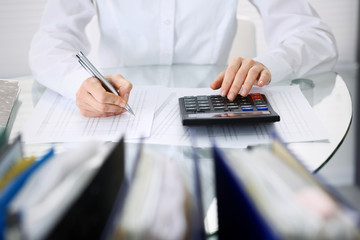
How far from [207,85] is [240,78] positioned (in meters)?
0.14

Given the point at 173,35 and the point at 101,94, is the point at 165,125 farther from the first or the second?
the point at 173,35

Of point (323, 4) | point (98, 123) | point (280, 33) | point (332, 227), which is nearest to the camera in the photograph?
point (332, 227)


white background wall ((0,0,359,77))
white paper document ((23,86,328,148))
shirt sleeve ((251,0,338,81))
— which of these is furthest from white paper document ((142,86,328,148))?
white background wall ((0,0,359,77))

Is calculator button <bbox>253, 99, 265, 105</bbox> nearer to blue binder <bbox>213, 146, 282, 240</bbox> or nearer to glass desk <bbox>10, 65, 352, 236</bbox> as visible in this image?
glass desk <bbox>10, 65, 352, 236</bbox>

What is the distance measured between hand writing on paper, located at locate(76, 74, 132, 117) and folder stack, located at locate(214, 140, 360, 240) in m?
0.40

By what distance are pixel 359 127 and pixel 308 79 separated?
1.15 m

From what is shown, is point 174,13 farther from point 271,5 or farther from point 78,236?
point 78,236

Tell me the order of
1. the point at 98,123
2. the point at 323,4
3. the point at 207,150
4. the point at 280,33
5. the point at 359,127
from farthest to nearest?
the point at 323,4 < the point at 359,127 < the point at 280,33 < the point at 98,123 < the point at 207,150

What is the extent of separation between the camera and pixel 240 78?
793 mm

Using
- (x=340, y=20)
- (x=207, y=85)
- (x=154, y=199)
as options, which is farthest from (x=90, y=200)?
(x=340, y=20)

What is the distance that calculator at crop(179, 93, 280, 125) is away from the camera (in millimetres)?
673

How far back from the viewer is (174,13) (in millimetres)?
1143

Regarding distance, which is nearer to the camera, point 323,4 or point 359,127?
point 359,127

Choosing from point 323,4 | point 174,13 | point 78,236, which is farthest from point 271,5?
point 323,4
